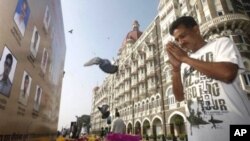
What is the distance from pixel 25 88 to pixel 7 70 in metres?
0.85

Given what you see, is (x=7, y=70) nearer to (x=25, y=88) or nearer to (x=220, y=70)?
(x=25, y=88)

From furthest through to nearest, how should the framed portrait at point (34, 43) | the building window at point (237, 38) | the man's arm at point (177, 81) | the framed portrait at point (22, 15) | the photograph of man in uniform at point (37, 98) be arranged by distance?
the building window at point (237, 38) → the photograph of man in uniform at point (37, 98) → the framed portrait at point (34, 43) → the framed portrait at point (22, 15) → the man's arm at point (177, 81)

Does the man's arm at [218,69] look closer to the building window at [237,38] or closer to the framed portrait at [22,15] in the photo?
the framed portrait at [22,15]

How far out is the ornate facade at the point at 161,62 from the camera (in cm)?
1684

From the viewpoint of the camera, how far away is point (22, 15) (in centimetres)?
249

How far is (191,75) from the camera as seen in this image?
2.01 m

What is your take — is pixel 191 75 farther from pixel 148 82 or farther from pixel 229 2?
pixel 148 82

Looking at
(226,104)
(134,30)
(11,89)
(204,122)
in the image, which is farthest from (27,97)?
(134,30)

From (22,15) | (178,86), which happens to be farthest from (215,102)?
(22,15)

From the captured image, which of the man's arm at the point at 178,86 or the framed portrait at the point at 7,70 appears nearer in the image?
the framed portrait at the point at 7,70

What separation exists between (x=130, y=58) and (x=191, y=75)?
3371 centimetres

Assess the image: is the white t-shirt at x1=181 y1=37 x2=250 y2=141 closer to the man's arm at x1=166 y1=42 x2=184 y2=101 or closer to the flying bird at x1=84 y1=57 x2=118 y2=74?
the man's arm at x1=166 y1=42 x2=184 y2=101

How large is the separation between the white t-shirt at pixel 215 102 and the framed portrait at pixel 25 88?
244 cm

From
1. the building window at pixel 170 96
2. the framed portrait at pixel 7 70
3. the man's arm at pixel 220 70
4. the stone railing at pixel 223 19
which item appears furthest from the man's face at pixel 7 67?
the building window at pixel 170 96
